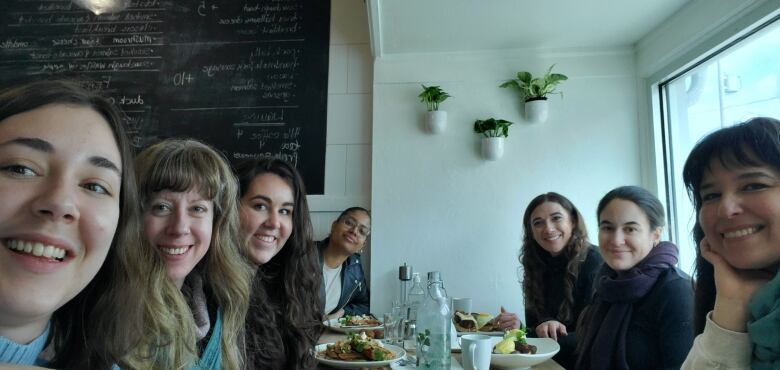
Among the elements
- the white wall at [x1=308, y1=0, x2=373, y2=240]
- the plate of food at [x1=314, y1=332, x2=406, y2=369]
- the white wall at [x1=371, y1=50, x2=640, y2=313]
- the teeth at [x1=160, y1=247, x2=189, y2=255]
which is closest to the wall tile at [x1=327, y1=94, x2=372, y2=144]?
the white wall at [x1=308, y1=0, x2=373, y2=240]

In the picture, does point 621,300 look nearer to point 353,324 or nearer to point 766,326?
point 766,326

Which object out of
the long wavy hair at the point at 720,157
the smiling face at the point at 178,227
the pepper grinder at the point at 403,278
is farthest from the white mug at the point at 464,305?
the smiling face at the point at 178,227

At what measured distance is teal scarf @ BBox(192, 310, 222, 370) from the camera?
1.11 meters

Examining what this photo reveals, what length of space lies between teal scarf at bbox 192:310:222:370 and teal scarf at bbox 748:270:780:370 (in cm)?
117

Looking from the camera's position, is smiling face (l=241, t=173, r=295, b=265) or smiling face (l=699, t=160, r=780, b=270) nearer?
smiling face (l=699, t=160, r=780, b=270)

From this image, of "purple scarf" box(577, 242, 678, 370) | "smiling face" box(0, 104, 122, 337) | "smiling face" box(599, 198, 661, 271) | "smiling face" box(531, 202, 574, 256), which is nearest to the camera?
"smiling face" box(0, 104, 122, 337)

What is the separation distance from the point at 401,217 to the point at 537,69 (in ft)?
4.29

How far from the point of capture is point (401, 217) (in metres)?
2.82

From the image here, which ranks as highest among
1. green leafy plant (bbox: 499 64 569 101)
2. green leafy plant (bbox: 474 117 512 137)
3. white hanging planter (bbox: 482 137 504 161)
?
green leafy plant (bbox: 499 64 569 101)

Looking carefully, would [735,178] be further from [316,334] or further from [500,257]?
[500,257]

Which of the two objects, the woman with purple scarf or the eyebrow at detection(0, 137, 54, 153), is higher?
the eyebrow at detection(0, 137, 54, 153)

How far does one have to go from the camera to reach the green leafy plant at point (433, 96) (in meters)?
2.79

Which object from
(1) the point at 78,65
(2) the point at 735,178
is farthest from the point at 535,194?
(1) the point at 78,65

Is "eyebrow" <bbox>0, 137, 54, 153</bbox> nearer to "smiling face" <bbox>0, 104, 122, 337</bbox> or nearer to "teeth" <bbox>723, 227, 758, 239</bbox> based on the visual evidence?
"smiling face" <bbox>0, 104, 122, 337</bbox>
